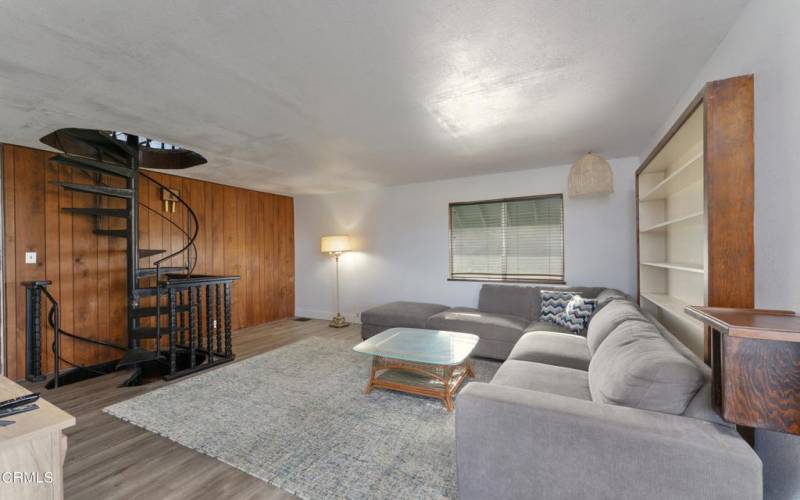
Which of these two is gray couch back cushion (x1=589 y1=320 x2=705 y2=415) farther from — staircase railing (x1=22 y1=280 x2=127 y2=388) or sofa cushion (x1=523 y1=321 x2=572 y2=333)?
staircase railing (x1=22 y1=280 x2=127 y2=388)

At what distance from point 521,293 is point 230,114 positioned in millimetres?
3526

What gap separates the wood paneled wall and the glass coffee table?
3.07m

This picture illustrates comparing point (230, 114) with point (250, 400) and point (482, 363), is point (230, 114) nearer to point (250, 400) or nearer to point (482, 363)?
point (250, 400)

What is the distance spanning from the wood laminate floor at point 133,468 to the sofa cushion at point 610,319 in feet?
6.90

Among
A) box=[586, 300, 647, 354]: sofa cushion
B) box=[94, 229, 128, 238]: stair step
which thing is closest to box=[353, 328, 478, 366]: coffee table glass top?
box=[586, 300, 647, 354]: sofa cushion

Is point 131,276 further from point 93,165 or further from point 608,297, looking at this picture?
point 608,297

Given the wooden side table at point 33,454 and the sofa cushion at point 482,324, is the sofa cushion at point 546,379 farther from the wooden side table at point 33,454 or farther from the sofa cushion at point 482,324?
the wooden side table at point 33,454

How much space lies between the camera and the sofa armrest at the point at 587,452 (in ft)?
3.54

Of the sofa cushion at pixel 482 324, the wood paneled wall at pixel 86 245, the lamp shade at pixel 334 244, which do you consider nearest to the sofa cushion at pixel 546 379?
the sofa cushion at pixel 482 324

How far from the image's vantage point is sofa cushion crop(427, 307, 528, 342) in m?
3.50

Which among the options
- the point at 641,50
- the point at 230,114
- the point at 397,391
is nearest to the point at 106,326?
the point at 230,114

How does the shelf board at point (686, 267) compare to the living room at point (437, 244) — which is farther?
the shelf board at point (686, 267)

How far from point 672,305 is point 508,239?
87.4 inches

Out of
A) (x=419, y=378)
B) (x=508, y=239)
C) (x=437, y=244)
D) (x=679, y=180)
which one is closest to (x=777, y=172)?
(x=679, y=180)
